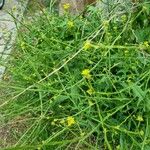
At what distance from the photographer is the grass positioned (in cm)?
264

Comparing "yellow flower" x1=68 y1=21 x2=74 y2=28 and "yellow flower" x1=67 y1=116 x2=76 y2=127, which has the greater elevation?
"yellow flower" x1=68 y1=21 x2=74 y2=28

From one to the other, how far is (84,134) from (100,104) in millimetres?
198

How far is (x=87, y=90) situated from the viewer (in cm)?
282

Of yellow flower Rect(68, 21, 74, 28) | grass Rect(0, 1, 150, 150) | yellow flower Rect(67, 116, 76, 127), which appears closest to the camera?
yellow flower Rect(67, 116, 76, 127)

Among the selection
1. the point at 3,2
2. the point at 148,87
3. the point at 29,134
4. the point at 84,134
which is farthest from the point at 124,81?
the point at 3,2

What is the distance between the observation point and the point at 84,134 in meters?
2.68

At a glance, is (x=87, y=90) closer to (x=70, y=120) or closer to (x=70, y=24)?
(x=70, y=120)

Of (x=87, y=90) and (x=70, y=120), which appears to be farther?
(x=87, y=90)

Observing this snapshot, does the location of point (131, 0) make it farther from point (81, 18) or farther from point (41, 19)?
point (41, 19)

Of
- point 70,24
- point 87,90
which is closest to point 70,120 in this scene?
point 87,90

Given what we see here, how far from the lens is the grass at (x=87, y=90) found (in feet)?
8.68

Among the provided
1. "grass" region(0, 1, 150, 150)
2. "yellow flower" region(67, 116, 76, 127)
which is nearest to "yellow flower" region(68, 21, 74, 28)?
"grass" region(0, 1, 150, 150)

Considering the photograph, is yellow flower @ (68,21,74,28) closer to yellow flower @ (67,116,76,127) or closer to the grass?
the grass

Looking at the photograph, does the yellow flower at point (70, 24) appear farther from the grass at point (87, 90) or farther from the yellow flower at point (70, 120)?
the yellow flower at point (70, 120)
